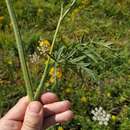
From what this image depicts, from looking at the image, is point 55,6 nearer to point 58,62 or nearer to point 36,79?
point 36,79

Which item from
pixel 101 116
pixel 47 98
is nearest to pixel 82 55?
pixel 47 98

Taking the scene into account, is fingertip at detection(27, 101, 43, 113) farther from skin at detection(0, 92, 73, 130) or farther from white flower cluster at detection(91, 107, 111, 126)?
white flower cluster at detection(91, 107, 111, 126)

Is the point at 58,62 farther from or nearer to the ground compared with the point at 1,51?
farther from the ground

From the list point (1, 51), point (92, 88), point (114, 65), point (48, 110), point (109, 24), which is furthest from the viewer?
point (109, 24)

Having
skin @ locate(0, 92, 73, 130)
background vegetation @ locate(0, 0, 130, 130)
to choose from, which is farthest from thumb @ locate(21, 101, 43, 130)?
background vegetation @ locate(0, 0, 130, 130)

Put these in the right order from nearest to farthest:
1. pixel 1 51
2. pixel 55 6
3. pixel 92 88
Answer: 1. pixel 92 88
2. pixel 1 51
3. pixel 55 6

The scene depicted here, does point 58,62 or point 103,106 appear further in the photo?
point 103,106

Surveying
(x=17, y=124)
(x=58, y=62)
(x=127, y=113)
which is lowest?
(x=127, y=113)

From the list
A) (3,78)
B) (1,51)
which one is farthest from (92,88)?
(1,51)
